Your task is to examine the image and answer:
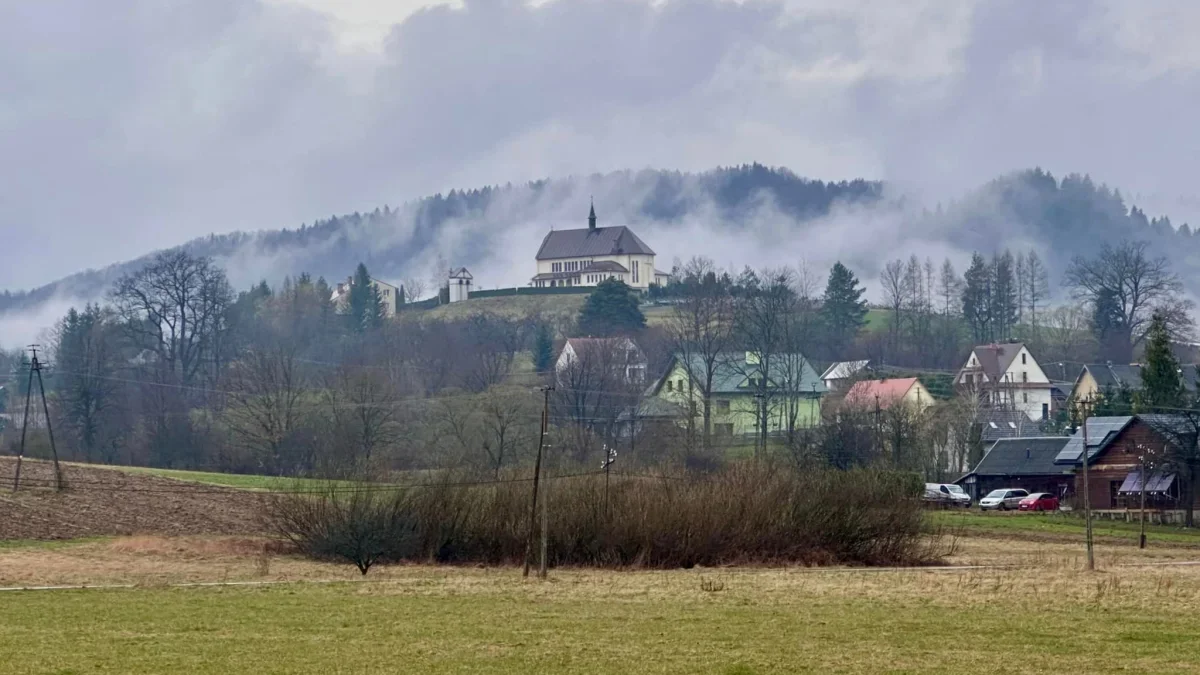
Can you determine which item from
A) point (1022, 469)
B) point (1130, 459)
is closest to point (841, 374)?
point (1022, 469)

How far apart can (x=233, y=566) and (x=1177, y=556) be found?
31.4 m

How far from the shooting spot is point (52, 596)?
33.7 metres

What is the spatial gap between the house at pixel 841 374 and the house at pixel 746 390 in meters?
2.40

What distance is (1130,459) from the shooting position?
257 feet

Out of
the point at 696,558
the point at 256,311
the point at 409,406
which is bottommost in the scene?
the point at 696,558

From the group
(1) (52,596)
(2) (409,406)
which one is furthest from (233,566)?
(2) (409,406)

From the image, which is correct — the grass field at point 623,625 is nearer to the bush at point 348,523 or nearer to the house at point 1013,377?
the bush at point 348,523

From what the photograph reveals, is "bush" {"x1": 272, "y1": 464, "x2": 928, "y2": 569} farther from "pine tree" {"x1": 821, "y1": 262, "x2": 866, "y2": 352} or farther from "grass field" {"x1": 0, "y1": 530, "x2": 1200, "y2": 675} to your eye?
"pine tree" {"x1": 821, "y1": 262, "x2": 866, "y2": 352}

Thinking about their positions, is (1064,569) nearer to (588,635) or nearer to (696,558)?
(696,558)

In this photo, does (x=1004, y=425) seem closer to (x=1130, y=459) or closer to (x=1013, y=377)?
(x=1013, y=377)

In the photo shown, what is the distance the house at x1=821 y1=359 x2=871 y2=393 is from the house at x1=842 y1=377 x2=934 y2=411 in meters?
4.85

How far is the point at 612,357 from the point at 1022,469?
122 feet

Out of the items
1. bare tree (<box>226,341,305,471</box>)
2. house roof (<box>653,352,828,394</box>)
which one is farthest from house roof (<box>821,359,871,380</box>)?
bare tree (<box>226,341,305,471</box>)

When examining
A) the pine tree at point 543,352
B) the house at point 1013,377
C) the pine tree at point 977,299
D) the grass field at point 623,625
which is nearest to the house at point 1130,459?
the grass field at point 623,625
